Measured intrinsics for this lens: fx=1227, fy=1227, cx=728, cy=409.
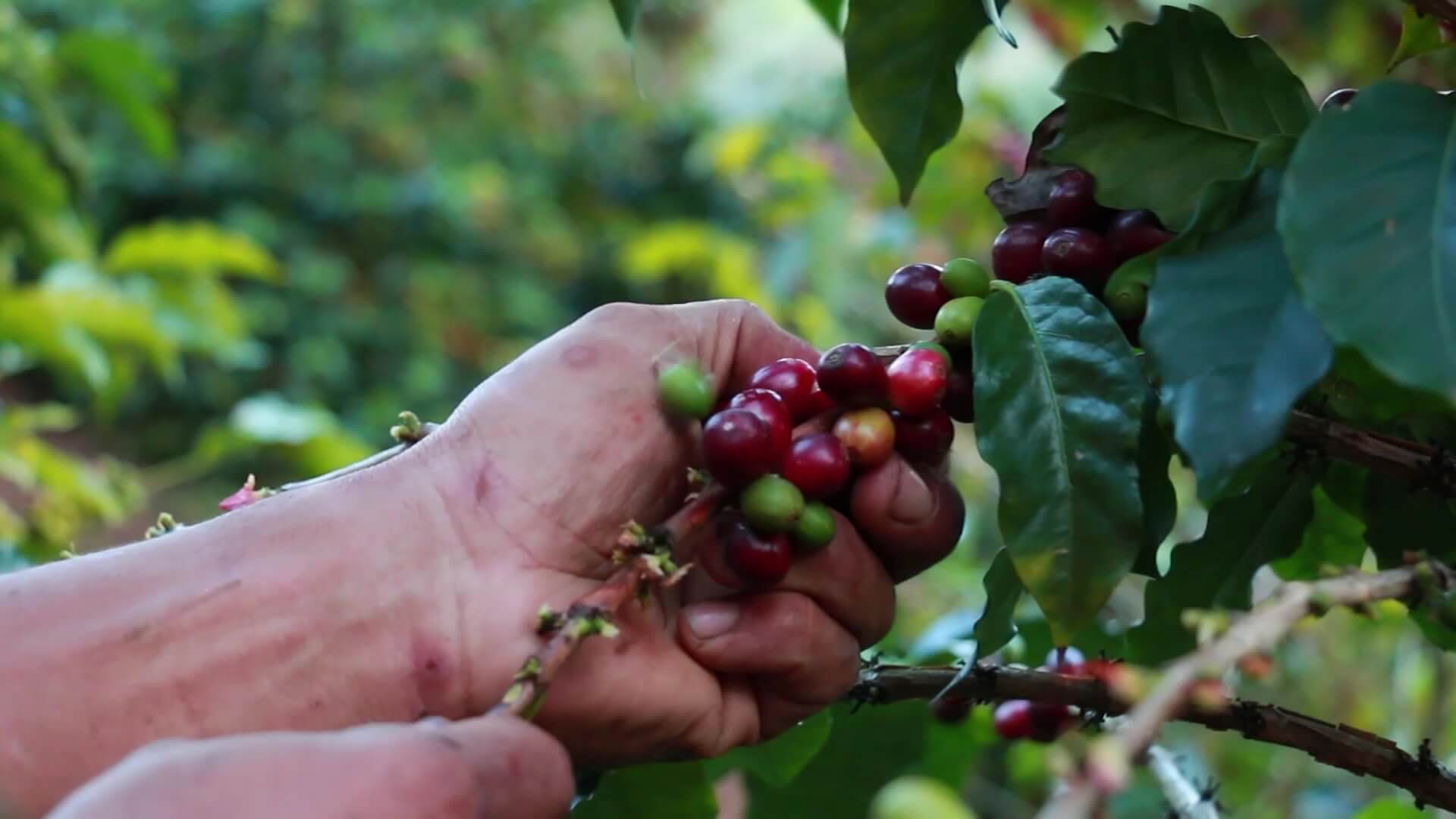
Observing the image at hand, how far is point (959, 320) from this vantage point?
75cm

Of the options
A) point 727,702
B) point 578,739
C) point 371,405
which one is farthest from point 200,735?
point 371,405

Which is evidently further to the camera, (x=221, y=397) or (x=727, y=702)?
(x=221, y=397)

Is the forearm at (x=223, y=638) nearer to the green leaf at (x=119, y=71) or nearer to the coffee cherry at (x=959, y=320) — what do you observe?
the coffee cherry at (x=959, y=320)

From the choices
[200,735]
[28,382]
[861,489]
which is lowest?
[28,382]

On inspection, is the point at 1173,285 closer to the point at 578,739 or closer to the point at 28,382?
the point at 578,739

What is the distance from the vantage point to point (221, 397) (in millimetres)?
5348

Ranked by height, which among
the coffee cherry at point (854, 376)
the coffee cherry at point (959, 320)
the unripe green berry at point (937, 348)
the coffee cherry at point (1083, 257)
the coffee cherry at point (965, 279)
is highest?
the coffee cherry at point (1083, 257)

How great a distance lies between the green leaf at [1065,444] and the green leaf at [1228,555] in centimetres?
15

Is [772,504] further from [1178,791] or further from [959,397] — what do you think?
[1178,791]

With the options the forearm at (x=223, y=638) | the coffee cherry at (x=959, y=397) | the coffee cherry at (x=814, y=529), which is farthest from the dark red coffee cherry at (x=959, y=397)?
the forearm at (x=223, y=638)

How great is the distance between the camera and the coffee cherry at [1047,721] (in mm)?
943

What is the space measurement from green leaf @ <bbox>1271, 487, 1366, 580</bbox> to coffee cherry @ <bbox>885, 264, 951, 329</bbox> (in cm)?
29

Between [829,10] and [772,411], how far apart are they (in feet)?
1.61

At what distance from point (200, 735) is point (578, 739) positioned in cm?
23
